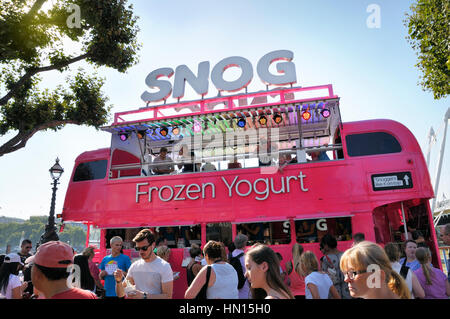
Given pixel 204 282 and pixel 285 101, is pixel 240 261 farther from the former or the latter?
pixel 285 101

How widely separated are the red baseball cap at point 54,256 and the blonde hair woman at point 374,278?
2.14 metres

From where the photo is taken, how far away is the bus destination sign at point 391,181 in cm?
756

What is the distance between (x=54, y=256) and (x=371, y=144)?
26.3ft

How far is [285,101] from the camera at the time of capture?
8.56m

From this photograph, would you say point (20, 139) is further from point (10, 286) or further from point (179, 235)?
point (10, 286)

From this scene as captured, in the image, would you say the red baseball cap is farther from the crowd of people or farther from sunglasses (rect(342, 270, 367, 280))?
sunglasses (rect(342, 270, 367, 280))

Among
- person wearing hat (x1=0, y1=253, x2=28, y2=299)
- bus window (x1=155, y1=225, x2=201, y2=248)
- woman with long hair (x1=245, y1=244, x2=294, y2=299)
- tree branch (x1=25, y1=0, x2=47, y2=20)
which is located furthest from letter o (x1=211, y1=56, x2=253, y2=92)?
woman with long hair (x1=245, y1=244, x2=294, y2=299)

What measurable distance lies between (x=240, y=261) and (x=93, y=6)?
9.11m

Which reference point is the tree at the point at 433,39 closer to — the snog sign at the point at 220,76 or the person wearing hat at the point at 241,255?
the snog sign at the point at 220,76

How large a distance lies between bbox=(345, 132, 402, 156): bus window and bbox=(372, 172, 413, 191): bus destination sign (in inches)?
25.7

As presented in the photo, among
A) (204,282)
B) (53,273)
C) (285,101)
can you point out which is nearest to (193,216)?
(285,101)

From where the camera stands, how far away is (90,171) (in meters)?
10.2

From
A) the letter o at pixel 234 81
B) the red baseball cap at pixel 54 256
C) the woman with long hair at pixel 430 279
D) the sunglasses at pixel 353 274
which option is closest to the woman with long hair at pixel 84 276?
the red baseball cap at pixel 54 256

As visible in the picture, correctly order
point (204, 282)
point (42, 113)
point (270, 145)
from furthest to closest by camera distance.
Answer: point (42, 113) < point (270, 145) < point (204, 282)
